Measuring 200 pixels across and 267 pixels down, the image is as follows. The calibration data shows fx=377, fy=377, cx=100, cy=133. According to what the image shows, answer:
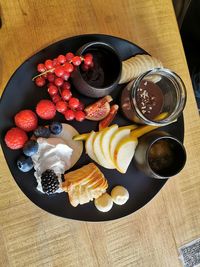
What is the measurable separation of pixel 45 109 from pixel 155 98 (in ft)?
0.80

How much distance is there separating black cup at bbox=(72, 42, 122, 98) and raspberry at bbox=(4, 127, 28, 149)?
0.15 metres

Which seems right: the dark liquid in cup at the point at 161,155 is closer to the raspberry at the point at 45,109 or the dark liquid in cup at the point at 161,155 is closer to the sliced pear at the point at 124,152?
the sliced pear at the point at 124,152

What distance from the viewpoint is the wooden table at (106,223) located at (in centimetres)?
80

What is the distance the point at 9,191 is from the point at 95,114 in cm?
25

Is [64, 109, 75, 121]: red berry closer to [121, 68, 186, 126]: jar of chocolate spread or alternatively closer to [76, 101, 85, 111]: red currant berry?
[76, 101, 85, 111]: red currant berry

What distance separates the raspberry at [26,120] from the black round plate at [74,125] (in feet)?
0.06

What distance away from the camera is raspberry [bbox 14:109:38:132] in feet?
2.51

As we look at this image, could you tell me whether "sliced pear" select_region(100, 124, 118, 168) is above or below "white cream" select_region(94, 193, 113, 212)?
above

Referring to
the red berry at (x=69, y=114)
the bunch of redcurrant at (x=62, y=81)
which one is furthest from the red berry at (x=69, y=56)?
the red berry at (x=69, y=114)

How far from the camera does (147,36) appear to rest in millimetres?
916

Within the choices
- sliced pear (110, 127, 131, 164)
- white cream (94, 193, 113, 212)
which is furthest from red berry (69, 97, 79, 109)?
white cream (94, 193, 113, 212)

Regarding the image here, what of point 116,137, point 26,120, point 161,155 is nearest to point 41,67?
point 26,120

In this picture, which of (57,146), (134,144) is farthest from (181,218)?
(57,146)

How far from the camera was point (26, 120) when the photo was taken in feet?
2.51
